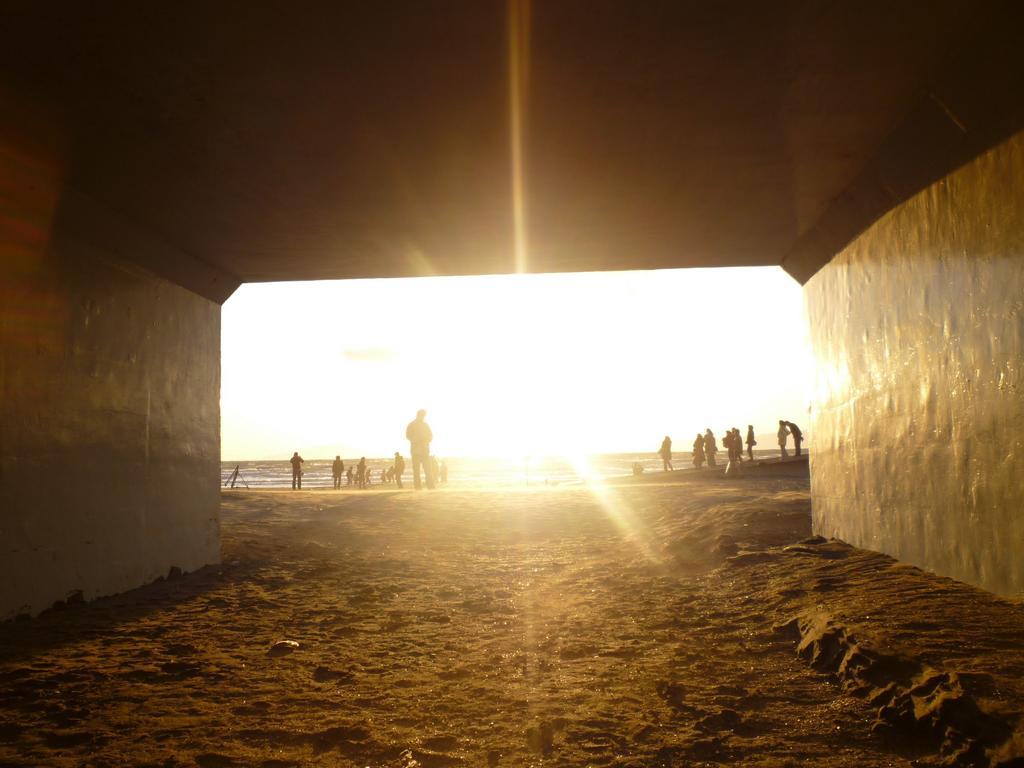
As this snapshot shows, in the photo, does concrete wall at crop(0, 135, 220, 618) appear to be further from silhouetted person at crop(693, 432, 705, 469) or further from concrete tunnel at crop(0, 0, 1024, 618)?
silhouetted person at crop(693, 432, 705, 469)

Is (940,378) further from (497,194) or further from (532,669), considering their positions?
(497,194)

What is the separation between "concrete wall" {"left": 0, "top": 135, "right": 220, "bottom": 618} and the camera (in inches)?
218

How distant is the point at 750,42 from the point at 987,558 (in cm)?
352

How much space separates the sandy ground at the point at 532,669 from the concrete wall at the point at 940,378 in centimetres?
36

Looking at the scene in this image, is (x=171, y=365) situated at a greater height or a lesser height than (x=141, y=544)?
greater

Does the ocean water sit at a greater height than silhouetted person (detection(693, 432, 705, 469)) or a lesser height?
lesser

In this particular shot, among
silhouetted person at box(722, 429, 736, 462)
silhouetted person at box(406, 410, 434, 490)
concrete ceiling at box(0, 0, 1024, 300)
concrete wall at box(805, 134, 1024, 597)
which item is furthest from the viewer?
silhouetted person at box(722, 429, 736, 462)

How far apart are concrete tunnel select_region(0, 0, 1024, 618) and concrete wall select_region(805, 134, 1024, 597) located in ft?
0.09

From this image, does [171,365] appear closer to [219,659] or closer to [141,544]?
[141,544]

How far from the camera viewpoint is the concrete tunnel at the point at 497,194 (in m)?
4.13

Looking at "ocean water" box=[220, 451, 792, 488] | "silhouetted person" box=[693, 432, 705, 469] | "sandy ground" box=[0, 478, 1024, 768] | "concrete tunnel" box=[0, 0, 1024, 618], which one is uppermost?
"concrete tunnel" box=[0, 0, 1024, 618]

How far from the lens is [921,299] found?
5539 millimetres

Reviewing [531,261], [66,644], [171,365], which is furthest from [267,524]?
[66,644]

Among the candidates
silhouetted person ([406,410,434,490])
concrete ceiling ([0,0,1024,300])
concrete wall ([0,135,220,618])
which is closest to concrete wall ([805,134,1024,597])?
concrete ceiling ([0,0,1024,300])
